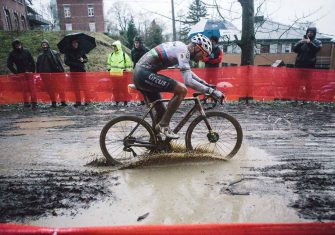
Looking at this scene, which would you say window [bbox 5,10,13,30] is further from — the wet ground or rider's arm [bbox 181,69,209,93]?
rider's arm [bbox 181,69,209,93]

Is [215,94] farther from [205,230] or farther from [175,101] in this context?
[205,230]

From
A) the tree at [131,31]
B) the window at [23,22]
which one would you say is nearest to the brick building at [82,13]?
the window at [23,22]

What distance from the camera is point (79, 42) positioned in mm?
11414

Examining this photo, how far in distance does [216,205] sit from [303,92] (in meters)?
7.94

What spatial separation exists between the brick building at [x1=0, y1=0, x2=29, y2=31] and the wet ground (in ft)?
124

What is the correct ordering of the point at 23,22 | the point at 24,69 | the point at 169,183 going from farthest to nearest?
1. the point at 23,22
2. the point at 24,69
3. the point at 169,183

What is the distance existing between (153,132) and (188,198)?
5.09ft

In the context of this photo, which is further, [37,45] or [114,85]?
[37,45]

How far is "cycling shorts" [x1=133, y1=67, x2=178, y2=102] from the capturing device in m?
4.84

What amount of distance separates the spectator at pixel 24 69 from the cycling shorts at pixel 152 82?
6.87m

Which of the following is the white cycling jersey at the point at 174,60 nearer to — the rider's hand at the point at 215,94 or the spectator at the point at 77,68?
the rider's hand at the point at 215,94

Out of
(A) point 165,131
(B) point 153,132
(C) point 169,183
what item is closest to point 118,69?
(B) point 153,132

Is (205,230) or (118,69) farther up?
(118,69)

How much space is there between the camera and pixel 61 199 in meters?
3.97
